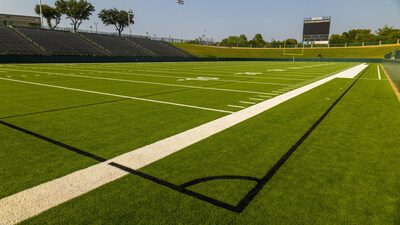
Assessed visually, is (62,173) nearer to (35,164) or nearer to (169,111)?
(35,164)

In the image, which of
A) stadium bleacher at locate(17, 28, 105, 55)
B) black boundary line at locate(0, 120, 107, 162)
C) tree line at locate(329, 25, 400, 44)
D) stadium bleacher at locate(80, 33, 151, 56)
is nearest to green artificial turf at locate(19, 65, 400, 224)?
black boundary line at locate(0, 120, 107, 162)

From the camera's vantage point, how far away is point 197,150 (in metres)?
3.40

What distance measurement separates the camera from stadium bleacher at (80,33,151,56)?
44.7 metres

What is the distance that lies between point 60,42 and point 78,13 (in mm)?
32238

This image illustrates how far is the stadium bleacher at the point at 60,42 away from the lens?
36.7 meters

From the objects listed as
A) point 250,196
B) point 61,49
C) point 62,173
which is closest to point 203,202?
point 250,196

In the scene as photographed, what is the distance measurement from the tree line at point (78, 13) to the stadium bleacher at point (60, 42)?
15.5 meters

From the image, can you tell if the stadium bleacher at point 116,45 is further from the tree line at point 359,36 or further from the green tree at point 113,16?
the tree line at point 359,36

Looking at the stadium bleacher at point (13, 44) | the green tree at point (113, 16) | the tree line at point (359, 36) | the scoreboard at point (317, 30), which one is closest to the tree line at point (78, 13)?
the green tree at point (113, 16)

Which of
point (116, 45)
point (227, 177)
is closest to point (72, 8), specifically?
point (116, 45)

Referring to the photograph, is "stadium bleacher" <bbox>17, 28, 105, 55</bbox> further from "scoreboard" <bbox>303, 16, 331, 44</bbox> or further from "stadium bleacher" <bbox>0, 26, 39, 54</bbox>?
"scoreboard" <bbox>303, 16, 331, 44</bbox>

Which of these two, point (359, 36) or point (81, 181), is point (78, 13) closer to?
point (81, 181)

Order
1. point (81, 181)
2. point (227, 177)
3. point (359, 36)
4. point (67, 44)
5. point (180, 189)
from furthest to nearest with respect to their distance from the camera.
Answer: point (359, 36)
point (67, 44)
point (227, 177)
point (81, 181)
point (180, 189)

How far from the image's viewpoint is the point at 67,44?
129 ft
